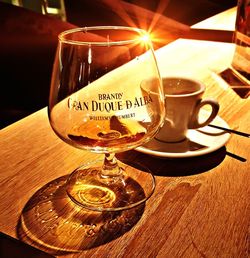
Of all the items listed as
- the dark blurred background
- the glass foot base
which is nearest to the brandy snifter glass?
the glass foot base

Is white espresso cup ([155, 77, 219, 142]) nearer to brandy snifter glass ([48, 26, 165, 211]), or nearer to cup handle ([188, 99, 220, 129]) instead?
cup handle ([188, 99, 220, 129])

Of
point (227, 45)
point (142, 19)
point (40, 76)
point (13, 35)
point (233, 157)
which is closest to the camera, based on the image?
point (233, 157)

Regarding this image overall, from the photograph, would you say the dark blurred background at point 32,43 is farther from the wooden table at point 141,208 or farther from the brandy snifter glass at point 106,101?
the brandy snifter glass at point 106,101

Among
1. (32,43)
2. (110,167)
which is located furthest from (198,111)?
(32,43)

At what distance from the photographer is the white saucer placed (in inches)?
20.7

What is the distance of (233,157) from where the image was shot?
552 millimetres

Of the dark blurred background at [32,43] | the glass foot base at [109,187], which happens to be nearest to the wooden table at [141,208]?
the glass foot base at [109,187]

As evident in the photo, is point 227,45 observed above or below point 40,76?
above

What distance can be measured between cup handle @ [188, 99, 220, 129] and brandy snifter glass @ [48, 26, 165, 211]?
0.44 feet

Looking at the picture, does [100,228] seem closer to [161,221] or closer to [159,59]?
[161,221]

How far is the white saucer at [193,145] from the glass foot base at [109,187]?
40 mm

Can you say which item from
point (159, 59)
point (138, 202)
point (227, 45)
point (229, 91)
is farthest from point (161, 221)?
point (227, 45)

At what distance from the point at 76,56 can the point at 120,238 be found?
0.69 ft

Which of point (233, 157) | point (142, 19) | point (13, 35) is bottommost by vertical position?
point (142, 19)
